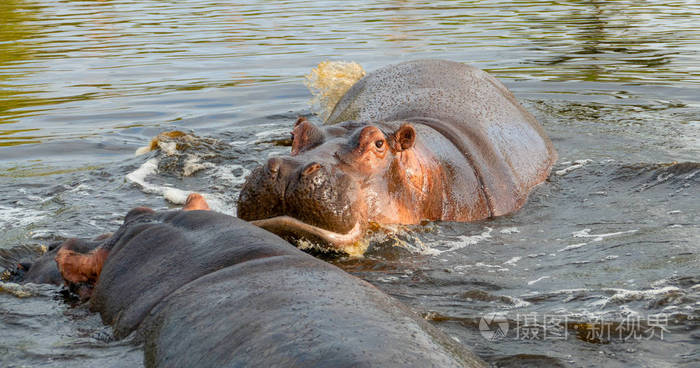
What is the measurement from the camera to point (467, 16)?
19375mm

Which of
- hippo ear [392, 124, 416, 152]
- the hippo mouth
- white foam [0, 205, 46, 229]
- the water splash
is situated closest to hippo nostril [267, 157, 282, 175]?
the hippo mouth

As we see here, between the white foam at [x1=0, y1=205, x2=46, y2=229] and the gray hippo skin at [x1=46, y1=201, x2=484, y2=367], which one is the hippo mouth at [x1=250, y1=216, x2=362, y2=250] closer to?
the gray hippo skin at [x1=46, y1=201, x2=484, y2=367]

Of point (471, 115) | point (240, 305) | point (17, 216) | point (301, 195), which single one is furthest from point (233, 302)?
point (471, 115)

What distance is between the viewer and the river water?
13.6ft

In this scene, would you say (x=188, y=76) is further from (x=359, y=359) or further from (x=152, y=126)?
(x=359, y=359)

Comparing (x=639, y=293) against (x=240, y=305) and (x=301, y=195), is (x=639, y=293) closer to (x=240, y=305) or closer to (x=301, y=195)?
(x=301, y=195)

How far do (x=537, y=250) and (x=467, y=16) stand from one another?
14.3 m

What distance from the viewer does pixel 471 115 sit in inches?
285

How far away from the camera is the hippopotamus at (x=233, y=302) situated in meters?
2.52

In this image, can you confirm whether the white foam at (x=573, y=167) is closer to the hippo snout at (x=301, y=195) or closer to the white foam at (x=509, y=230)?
the white foam at (x=509, y=230)

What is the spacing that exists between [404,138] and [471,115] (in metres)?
1.46

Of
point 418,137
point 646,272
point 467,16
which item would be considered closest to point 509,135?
point 418,137

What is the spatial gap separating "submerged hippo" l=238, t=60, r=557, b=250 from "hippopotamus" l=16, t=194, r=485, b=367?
1113 mm

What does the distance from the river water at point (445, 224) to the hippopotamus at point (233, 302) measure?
7.9 inches
